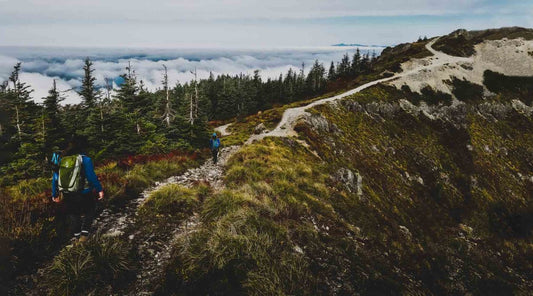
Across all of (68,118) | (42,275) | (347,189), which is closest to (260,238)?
(42,275)

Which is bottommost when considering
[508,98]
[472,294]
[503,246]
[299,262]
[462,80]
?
[503,246]

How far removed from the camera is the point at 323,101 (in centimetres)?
3875

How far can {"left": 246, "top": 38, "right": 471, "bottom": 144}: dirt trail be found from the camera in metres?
26.1

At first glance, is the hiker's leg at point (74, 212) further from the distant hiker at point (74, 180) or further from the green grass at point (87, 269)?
the green grass at point (87, 269)

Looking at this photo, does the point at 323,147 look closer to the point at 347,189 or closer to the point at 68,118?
the point at 347,189

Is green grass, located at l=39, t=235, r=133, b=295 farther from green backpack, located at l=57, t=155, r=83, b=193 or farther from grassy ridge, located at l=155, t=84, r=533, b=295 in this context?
green backpack, located at l=57, t=155, r=83, b=193

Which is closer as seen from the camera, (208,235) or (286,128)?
(208,235)

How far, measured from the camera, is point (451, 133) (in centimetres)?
4156

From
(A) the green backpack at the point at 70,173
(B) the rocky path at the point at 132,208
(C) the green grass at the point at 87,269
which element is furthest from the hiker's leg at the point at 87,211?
(C) the green grass at the point at 87,269

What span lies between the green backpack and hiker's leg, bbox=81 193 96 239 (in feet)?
1.40

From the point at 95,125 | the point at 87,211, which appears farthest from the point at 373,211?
the point at 95,125

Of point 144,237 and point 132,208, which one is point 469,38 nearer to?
point 132,208

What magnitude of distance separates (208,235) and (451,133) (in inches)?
1892

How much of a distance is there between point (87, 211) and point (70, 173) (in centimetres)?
121
